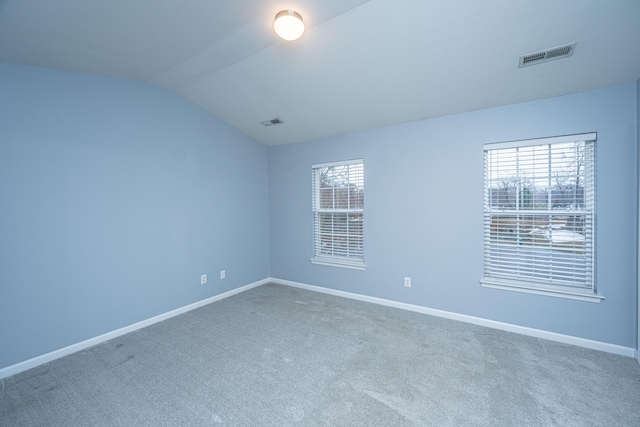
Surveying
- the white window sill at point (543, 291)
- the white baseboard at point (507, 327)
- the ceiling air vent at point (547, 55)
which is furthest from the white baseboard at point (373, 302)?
the ceiling air vent at point (547, 55)

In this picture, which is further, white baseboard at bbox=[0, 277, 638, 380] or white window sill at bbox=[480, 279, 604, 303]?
white window sill at bbox=[480, 279, 604, 303]

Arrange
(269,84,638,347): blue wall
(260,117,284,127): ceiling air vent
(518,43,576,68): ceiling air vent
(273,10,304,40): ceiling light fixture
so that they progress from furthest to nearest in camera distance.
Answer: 1. (260,117,284,127): ceiling air vent
2. (269,84,638,347): blue wall
3. (518,43,576,68): ceiling air vent
4. (273,10,304,40): ceiling light fixture

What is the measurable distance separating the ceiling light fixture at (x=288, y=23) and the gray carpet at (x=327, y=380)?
2611 mm

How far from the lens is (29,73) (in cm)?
225

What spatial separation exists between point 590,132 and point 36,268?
5104 mm

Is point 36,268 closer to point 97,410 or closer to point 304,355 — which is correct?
point 97,410

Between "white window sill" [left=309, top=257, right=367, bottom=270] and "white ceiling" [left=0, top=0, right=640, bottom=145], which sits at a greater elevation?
"white ceiling" [left=0, top=0, right=640, bottom=145]

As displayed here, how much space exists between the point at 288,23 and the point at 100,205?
2.48 meters

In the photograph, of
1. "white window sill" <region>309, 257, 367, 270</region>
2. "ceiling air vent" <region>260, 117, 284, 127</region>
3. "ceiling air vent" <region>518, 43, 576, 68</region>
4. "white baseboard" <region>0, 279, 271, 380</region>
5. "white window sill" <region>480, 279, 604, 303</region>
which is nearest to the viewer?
"ceiling air vent" <region>518, 43, 576, 68</region>

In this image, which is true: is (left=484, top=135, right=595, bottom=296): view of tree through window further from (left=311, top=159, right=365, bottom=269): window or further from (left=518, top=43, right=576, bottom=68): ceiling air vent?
(left=311, top=159, right=365, bottom=269): window

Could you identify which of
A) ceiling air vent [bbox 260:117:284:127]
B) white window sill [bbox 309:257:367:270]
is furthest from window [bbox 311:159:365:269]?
ceiling air vent [bbox 260:117:284:127]

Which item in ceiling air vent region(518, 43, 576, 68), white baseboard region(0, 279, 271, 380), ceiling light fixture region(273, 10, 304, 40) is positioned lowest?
white baseboard region(0, 279, 271, 380)

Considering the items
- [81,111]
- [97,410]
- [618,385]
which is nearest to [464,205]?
[618,385]

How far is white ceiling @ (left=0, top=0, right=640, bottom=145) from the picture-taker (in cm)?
179
